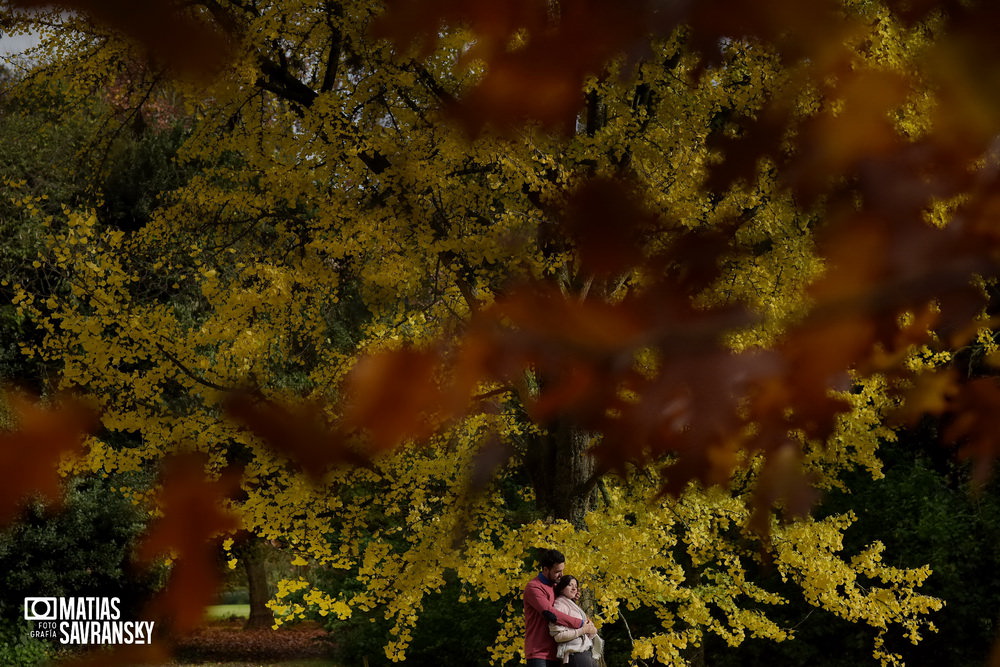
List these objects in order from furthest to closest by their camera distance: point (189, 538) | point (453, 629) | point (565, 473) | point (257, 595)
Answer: point (257, 595)
point (453, 629)
point (565, 473)
point (189, 538)

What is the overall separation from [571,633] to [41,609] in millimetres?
8723

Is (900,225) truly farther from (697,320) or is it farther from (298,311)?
(298,311)

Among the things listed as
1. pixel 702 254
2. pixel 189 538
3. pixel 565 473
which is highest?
pixel 565 473

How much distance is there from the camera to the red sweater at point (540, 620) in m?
5.07

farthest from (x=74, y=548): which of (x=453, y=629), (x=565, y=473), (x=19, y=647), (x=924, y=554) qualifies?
(x=924, y=554)

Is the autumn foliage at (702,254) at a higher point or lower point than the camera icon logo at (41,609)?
lower

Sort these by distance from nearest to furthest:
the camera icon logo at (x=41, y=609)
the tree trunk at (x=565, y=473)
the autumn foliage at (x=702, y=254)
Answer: the autumn foliage at (x=702, y=254) → the tree trunk at (x=565, y=473) → the camera icon logo at (x=41, y=609)

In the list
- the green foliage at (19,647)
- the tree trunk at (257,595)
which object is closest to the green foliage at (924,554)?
the green foliage at (19,647)

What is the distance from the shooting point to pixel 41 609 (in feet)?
37.1

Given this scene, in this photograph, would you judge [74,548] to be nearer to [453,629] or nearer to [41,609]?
[41,609]

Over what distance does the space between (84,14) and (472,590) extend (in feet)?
30.9

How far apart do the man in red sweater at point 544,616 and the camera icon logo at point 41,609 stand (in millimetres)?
7878

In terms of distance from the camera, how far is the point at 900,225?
1.07 metres

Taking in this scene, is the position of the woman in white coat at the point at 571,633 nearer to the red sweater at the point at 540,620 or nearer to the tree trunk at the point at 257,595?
the red sweater at the point at 540,620
